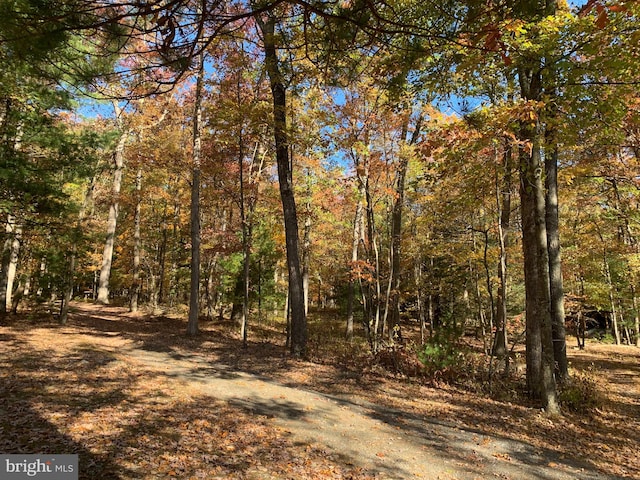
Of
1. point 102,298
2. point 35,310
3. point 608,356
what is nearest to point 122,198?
point 102,298

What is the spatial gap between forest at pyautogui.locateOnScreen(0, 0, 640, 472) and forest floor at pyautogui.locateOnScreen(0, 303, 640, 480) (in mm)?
1288

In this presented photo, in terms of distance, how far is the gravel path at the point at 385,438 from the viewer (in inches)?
189

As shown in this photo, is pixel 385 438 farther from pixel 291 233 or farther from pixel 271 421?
pixel 291 233

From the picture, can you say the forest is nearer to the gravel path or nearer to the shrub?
the shrub

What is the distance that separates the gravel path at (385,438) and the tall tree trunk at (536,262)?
2100 mm

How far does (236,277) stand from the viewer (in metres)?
16.8

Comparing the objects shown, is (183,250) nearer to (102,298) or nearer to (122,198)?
(122,198)

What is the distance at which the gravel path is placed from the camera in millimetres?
4812

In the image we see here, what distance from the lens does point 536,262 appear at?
788cm

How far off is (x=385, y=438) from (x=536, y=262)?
5046 mm

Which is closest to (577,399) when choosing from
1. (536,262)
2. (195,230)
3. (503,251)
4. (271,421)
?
(536,262)

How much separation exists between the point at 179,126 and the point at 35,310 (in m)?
11.2

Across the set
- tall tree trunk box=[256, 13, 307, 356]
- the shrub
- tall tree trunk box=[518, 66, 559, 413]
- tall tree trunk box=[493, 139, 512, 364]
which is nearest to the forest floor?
the shrub

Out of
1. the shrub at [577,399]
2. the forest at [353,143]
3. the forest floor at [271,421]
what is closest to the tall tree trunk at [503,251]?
the forest at [353,143]
